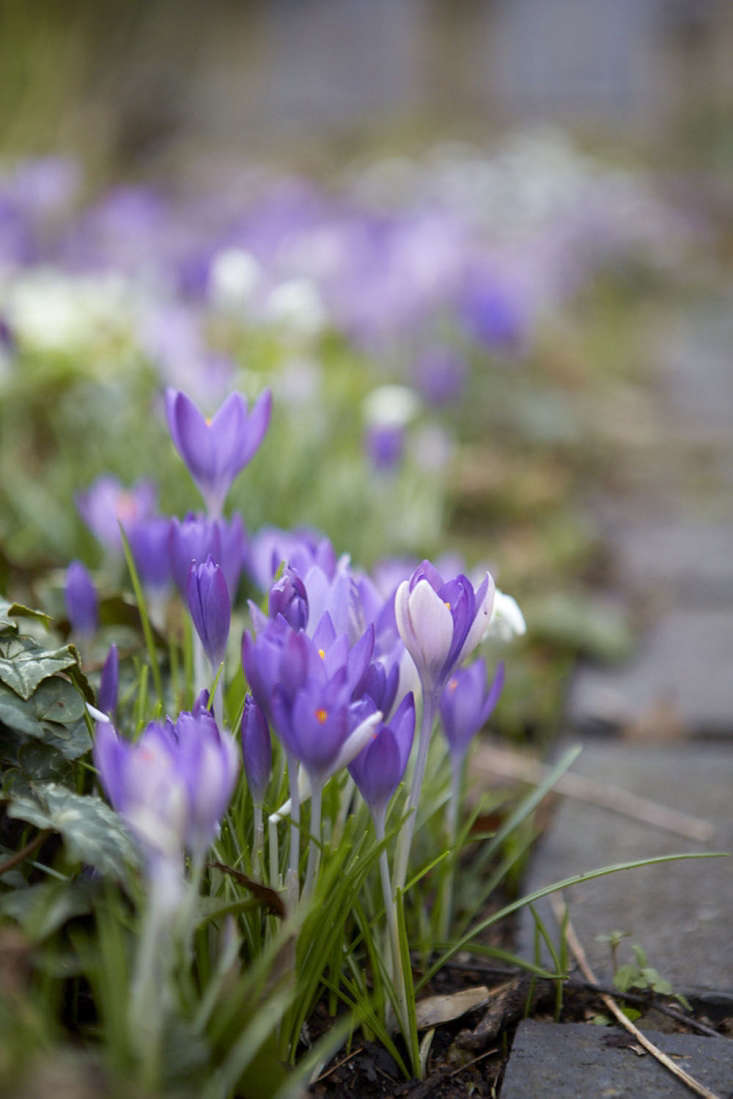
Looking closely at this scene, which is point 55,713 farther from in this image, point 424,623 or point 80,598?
point 424,623

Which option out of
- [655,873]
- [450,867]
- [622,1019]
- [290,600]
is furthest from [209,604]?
[655,873]

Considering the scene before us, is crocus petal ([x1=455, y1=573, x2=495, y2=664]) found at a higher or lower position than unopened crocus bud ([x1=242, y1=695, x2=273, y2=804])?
higher

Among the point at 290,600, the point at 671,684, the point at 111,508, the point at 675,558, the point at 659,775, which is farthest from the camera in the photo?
the point at 675,558

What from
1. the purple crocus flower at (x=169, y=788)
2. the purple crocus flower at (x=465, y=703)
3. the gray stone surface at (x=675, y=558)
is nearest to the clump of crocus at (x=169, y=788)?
the purple crocus flower at (x=169, y=788)

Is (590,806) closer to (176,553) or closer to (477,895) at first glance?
(477,895)

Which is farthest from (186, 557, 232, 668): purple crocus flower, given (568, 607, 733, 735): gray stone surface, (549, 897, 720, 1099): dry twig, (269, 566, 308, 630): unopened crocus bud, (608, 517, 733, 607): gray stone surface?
(608, 517, 733, 607): gray stone surface

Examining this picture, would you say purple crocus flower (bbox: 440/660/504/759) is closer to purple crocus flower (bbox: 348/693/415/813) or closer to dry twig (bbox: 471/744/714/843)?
purple crocus flower (bbox: 348/693/415/813)

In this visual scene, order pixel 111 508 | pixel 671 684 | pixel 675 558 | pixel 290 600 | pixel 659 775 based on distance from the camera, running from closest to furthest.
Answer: pixel 290 600 < pixel 111 508 < pixel 659 775 < pixel 671 684 < pixel 675 558
